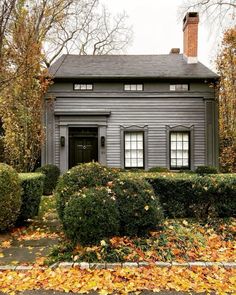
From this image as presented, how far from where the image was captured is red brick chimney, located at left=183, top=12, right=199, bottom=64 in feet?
50.2

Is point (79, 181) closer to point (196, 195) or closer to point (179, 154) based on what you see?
point (196, 195)

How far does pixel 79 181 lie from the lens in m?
5.90

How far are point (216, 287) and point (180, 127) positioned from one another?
1091 centimetres

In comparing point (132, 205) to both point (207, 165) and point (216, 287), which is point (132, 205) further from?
point (207, 165)

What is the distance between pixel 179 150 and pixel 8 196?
31.9ft

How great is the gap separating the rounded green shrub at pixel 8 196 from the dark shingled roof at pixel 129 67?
328 inches

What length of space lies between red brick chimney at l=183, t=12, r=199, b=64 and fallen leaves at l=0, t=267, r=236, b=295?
12.7 metres

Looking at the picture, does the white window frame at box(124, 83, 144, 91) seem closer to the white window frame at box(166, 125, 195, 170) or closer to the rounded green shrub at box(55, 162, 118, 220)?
the white window frame at box(166, 125, 195, 170)

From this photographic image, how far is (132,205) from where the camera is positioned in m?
5.54

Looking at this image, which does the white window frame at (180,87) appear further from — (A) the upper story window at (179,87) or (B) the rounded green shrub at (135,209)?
(B) the rounded green shrub at (135,209)

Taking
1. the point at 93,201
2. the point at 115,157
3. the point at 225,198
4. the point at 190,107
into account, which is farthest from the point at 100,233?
the point at 190,107

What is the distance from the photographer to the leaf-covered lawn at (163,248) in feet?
16.4

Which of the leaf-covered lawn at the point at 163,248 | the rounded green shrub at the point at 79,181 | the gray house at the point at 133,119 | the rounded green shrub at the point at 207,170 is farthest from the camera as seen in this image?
the gray house at the point at 133,119

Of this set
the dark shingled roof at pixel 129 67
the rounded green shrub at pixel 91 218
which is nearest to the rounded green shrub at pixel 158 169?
the dark shingled roof at pixel 129 67
